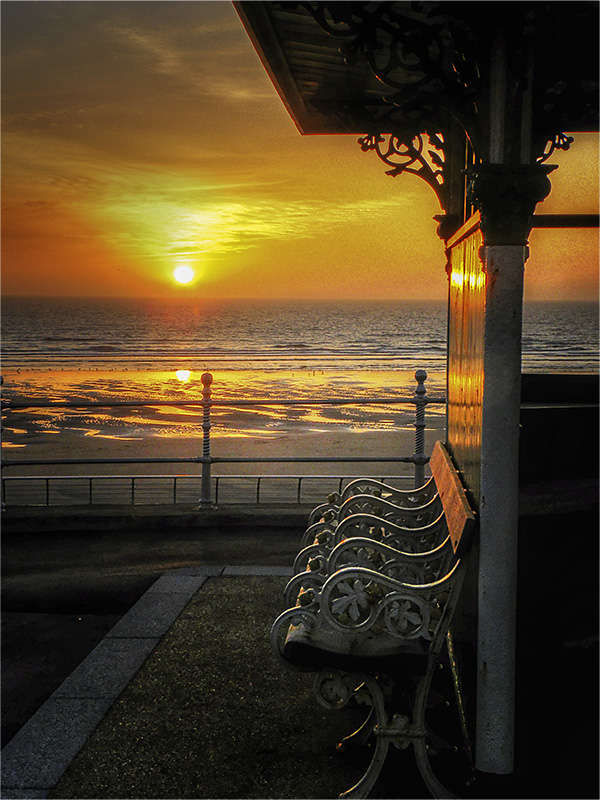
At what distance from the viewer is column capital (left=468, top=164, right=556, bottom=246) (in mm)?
2850

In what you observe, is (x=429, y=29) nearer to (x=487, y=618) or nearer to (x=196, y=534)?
(x=487, y=618)

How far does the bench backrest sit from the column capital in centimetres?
113

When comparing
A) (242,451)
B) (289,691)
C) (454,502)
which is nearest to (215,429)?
(242,451)

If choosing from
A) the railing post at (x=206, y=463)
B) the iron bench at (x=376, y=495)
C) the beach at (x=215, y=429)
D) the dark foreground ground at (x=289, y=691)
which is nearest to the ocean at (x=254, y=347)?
the beach at (x=215, y=429)

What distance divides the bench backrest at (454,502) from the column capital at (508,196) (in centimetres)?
113

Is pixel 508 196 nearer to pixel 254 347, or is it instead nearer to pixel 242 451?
pixel 242 451

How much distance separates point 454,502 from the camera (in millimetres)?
3338

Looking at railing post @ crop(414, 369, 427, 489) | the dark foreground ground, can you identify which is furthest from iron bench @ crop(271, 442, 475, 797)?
railing post @ crop(414, 369, 427, 489)

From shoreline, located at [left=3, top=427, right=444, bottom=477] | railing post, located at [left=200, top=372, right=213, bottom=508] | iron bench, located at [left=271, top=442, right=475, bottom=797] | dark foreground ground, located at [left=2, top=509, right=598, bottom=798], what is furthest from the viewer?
shoreline, located at [left=3, top=427, right=444, bottom=477]

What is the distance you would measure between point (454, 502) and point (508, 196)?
4.49 feet

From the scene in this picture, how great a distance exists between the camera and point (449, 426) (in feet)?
14.1

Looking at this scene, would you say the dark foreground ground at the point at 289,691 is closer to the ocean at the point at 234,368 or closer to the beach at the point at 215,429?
the beach at the point at 215,429

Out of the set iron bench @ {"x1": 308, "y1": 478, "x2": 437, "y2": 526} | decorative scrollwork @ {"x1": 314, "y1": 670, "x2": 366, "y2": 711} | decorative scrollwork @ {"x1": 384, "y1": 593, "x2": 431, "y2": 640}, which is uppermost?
iron bench @ {"x1": 308, "y1": 478, "x2": 437, "y2": 526}

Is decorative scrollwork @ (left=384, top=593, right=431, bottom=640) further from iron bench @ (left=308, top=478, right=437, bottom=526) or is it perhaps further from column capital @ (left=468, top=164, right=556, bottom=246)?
column capital @ (left=468, top=164, right=556, bottom=246)
